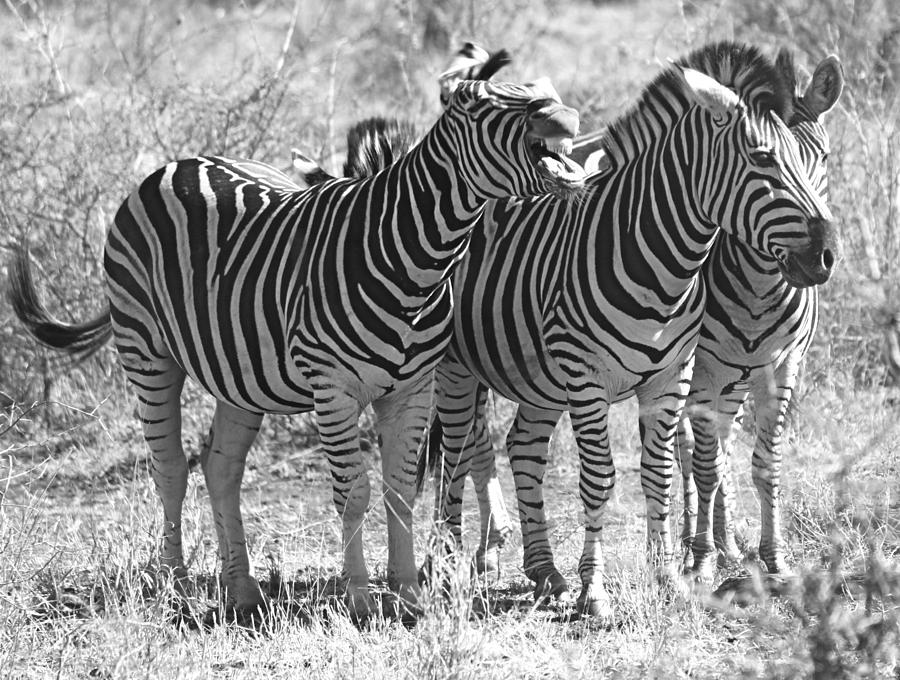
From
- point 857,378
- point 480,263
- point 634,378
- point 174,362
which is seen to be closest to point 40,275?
point 174,362

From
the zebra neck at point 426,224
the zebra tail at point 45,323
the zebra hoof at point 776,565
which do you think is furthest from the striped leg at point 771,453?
the zebra tail at point 45,323

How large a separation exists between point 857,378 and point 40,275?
17.1 feet

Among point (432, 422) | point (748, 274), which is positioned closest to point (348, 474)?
point (432, 422)

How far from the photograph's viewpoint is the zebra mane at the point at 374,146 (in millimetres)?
5723

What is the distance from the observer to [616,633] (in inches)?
196

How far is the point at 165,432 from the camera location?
18.7 ft

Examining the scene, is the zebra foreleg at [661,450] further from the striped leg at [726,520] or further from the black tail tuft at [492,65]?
the black tail tuft at [492,65]

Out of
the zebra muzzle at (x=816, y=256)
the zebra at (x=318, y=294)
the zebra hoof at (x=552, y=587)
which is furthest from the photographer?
the zebra hoof at (x=552, y=587)

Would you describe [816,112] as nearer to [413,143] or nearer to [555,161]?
[555,161]

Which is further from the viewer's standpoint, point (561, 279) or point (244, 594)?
point (244, 594)

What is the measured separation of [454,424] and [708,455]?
1.16 m

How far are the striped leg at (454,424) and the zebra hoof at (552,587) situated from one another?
453 mm

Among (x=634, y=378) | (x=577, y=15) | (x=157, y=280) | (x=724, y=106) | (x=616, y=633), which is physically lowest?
(x=616, y=633)

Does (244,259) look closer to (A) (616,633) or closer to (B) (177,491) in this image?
(B) (177,491)
